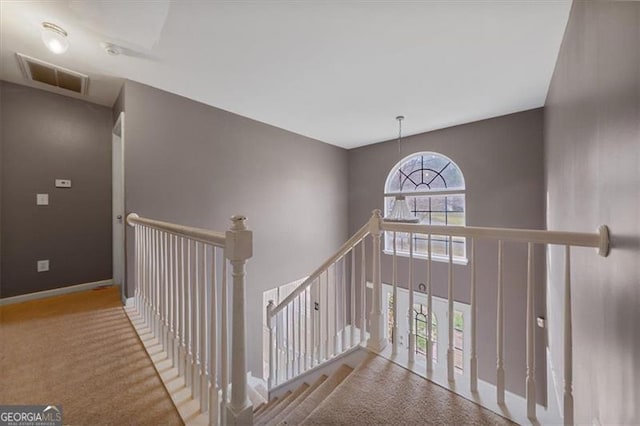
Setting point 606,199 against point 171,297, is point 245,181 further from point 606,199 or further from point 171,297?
point 606,199

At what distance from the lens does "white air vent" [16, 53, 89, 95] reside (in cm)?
238

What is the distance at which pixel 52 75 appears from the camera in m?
2.58

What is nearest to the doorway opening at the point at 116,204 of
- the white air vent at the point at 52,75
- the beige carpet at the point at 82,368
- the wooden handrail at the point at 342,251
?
the white air vent at the point at 52,75

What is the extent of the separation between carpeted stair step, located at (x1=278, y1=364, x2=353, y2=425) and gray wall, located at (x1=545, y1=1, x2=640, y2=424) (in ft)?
4.42

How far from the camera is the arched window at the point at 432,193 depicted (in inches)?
166

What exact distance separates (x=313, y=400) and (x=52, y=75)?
3.90 meters

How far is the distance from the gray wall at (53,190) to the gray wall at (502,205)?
193 inches

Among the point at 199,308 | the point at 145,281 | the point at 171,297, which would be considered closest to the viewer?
the point at 199,308

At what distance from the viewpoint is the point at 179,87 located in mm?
2811

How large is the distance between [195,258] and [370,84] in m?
2.49

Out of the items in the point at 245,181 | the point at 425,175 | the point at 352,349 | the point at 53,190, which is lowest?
the point at 352,349

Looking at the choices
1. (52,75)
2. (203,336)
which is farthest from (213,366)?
(52,75)

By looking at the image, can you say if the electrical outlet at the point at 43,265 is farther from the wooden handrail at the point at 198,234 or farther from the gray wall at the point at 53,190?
the wooden handrail at the point at 198,234

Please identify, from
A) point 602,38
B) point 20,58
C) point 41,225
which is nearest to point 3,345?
point 41,225
